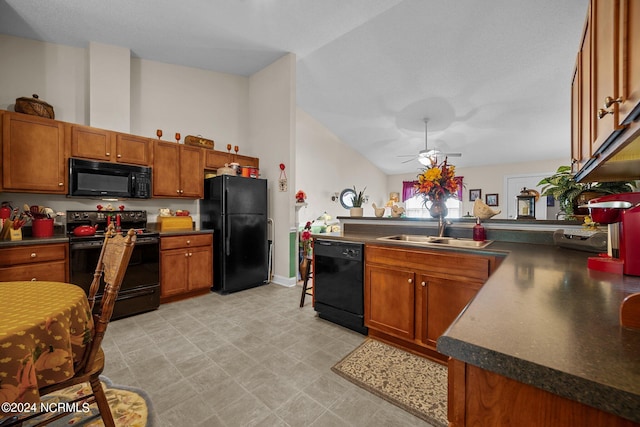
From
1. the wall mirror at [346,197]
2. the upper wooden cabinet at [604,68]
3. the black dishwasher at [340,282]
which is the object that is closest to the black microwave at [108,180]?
the black dishwasher at [340,282]

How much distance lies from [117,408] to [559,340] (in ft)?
6.79

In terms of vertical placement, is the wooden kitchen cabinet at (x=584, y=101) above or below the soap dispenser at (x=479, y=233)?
above

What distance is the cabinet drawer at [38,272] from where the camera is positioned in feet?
7.13

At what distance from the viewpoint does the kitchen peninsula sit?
1.28ft

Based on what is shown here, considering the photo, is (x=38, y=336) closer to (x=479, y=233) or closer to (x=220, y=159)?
(x=479, y=233)

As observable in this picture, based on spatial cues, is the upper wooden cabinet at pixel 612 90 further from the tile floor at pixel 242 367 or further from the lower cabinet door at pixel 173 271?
the lower cabinet door at pixel 173 271

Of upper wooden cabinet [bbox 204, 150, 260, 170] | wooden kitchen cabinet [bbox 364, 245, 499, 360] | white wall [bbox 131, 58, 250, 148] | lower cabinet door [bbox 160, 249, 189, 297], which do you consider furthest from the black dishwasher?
white wall [bbox 131, 58, 250, 148]

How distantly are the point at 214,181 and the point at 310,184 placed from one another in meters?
2.96

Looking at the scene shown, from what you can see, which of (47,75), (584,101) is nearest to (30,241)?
(47,75)

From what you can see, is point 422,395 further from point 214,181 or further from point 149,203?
point 149,203

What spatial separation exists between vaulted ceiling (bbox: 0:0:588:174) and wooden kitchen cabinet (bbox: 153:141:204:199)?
Answer: 4.36 feet

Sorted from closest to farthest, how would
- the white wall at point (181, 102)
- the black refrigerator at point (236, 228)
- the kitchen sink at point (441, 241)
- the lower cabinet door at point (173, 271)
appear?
1. the kitchen sink at point (441, 241)
2. the white wall at point (181, 102)
3. the lower cabinet door at point (173, 271)
4. the black refrigerator at point (236, 228)

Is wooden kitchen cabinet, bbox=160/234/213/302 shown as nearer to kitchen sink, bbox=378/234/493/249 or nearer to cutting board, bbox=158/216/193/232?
cutting board, bbox=158/216/193/232

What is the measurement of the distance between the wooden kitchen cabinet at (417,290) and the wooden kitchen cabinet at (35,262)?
286 centimetres
